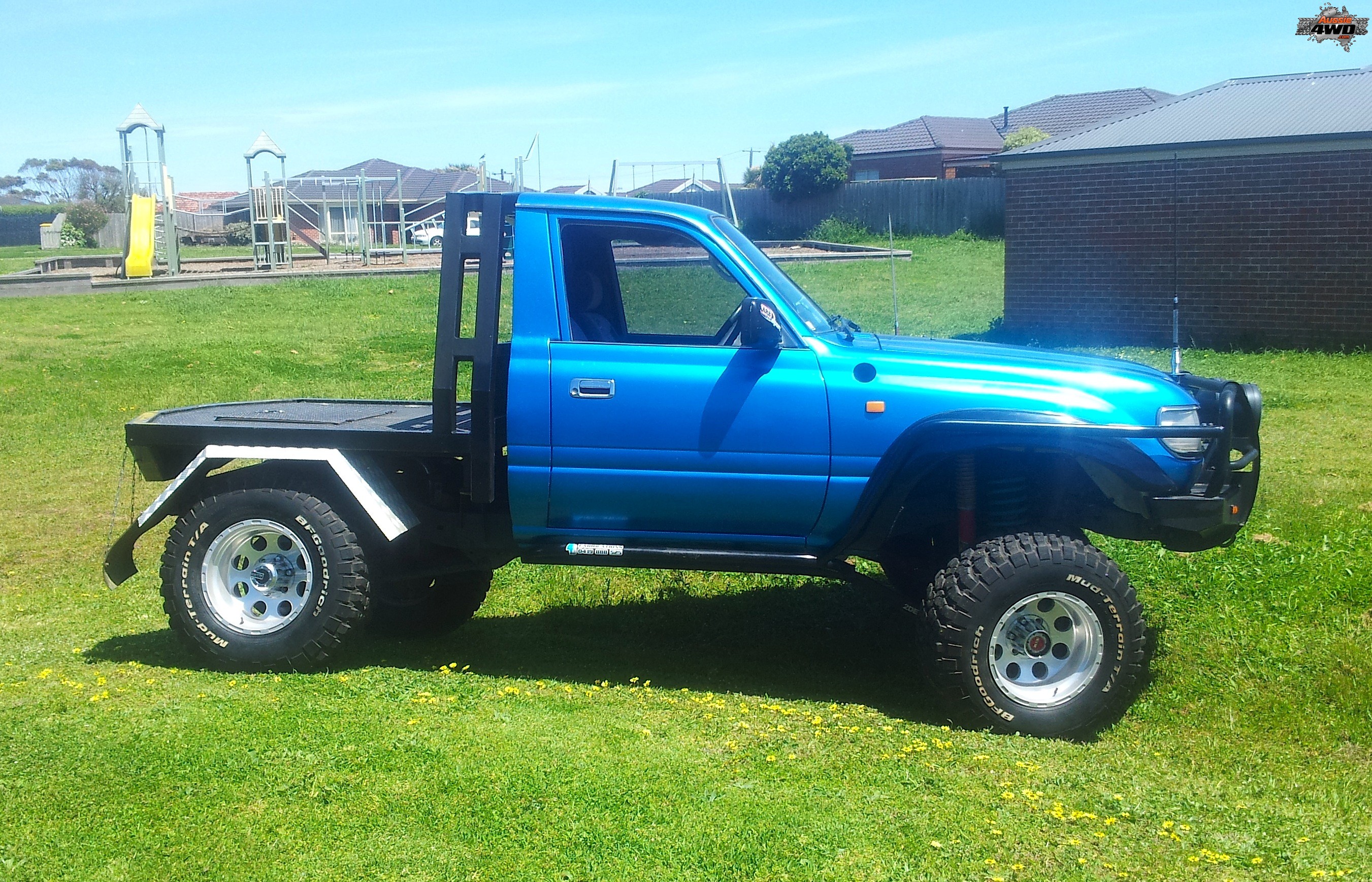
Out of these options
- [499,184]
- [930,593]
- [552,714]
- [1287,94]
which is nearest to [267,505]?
[552,714]

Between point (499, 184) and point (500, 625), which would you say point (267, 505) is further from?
point (499, 184)

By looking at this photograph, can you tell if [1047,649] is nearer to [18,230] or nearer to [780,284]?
[780,284]

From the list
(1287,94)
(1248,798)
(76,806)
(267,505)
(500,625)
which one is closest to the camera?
(76,806)

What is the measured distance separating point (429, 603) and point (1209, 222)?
15014 millimetres

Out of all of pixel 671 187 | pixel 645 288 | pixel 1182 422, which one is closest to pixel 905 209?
pixel 671 187

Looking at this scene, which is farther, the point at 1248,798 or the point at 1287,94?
the point at 1287,94

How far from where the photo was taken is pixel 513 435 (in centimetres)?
570

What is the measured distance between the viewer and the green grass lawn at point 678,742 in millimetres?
4215

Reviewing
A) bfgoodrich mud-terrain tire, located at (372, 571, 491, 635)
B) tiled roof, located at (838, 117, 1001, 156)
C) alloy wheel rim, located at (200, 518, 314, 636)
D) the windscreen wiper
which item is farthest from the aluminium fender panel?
tiled roof, located at (838, 117, 1001, 156)

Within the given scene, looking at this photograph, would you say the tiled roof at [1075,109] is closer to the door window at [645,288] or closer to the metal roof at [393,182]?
the metal roof at [393,182]

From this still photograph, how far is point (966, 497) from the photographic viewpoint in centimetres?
565

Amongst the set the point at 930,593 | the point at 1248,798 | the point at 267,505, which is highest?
the point at 267,505

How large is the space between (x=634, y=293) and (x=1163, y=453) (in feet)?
8.43

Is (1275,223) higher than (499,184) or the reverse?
the reverse
